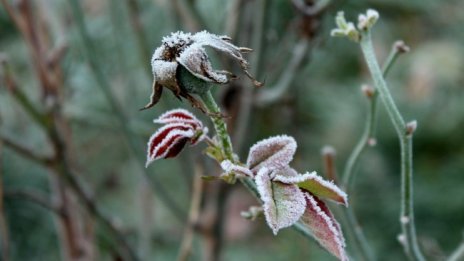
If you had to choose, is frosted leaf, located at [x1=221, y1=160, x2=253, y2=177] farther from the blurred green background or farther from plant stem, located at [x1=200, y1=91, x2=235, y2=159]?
the blurred green background

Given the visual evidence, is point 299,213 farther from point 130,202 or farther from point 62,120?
point 130,202

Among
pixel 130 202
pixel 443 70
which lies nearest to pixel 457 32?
pixel 443 70

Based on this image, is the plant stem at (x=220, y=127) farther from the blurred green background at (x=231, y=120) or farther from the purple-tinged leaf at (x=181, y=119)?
the blurred green background at (x=231, y=120)

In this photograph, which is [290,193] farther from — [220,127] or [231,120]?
[231,120]

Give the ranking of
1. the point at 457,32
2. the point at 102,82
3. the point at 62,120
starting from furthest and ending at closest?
the point at 457,32 < the point at 62,120 < the point at 102,82

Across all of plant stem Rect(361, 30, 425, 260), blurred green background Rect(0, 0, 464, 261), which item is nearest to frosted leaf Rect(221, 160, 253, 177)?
plant stem Rect(361, 30, 425, 260)
